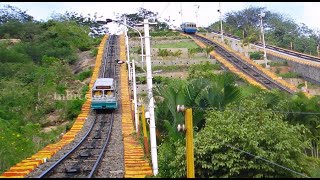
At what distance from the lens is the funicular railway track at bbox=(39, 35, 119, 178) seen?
14.5 metres

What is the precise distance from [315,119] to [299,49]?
5984 centimetres

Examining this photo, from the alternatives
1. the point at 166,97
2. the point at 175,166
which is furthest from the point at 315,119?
the point at 175,166

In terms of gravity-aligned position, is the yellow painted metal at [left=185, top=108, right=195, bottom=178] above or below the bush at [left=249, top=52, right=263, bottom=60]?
below

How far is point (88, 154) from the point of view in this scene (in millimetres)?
18734

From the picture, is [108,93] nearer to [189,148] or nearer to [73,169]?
[73,169]

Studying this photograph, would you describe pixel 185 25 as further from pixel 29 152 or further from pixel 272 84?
pixel 29 152

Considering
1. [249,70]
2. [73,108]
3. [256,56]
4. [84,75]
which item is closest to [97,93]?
[73,108]

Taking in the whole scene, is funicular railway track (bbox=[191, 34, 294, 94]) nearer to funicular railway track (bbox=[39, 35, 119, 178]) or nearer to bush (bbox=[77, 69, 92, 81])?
funicular railway track (bbox=[39, 35, 119, 178])

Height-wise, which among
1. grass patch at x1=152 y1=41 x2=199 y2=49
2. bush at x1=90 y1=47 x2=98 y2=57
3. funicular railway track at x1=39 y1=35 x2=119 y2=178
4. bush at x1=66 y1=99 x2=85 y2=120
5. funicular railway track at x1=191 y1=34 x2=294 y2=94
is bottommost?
funicular railway track at x1=39 y1=35 x2=119 y2=178

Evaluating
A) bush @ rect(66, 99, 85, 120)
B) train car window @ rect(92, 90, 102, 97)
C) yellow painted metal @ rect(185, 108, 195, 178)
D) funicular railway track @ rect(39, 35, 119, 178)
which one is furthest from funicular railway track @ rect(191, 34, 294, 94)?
yellow painted metal @ rect(185, 108, 195, 178)

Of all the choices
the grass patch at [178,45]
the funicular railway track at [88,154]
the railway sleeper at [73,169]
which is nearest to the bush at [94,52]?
the grass patch at [178,45]

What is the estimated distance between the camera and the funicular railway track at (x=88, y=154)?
1453cm

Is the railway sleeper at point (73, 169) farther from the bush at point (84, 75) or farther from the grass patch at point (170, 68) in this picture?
the bush at point (84, 75)

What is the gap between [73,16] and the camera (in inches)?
3745
